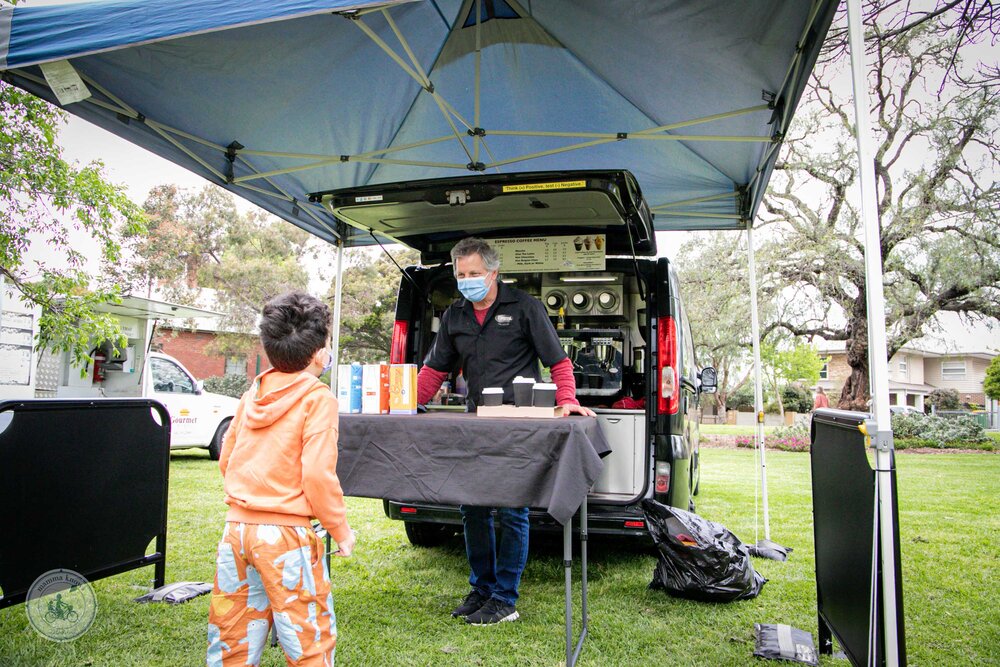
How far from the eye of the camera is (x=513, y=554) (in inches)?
132

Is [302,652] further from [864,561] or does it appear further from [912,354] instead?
[912,354]

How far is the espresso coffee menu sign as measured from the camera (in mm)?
4715

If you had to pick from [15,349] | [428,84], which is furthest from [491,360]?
[15,349]

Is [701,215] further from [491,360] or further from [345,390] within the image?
[345,390]

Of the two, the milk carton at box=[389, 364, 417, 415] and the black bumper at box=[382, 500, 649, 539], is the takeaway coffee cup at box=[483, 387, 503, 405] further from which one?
the black bumper at box=[382, 500, 649, 539]

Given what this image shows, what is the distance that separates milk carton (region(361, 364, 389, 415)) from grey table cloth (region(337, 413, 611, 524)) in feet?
0.45

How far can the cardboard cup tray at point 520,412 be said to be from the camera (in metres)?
2.79

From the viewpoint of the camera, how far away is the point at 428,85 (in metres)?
4.48

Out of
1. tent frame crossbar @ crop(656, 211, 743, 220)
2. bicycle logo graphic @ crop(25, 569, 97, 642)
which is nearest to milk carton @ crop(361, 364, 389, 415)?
bicycle logo graphic @ crop(25, 569, 97, 642)

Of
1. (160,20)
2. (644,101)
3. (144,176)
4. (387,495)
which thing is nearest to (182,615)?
(387,495)

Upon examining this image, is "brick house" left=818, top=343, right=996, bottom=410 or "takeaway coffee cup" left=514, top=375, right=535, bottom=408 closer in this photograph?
"takeaway coffee cup" left=514, top=375, right=535, bottom=408

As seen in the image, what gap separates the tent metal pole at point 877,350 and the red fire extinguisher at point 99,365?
12.2 meters

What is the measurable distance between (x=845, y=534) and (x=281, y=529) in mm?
2023

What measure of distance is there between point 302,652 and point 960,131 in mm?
19820
